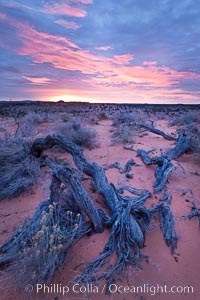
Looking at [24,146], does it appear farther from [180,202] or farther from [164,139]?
[164,139]

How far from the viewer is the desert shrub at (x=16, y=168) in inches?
158

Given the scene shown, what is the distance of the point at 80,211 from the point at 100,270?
85cm

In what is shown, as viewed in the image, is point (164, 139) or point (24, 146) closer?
point (24, 146)

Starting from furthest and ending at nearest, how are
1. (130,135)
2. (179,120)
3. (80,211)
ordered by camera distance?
1. (179,120)
2. (130,135)
3. (80,211)

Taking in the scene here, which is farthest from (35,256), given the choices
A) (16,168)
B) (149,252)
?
(16,168)

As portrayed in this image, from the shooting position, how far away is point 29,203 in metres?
3.74

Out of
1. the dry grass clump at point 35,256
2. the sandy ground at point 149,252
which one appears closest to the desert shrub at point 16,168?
the sandy ground at point 149,252

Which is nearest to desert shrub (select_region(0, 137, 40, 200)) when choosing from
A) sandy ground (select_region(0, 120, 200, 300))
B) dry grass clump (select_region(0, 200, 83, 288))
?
sandy ground (select_region(0, 120, 200, 300))

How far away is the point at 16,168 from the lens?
450cm

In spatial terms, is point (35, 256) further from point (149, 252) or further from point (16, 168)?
Result: point (16, 168)

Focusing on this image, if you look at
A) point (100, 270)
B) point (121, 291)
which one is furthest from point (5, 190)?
point (121, 291)

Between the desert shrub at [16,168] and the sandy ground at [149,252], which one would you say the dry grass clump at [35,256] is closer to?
the sandy ground at [149,252]

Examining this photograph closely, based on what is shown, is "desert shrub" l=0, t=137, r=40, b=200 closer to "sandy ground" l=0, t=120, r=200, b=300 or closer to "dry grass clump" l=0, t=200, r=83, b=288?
"sandy ground" l=0, t=120, r=200, b=300

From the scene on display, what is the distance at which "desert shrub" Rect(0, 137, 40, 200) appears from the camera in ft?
13.2
